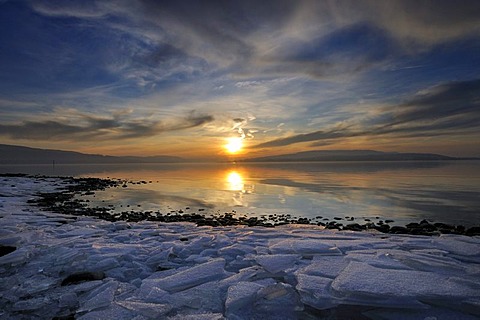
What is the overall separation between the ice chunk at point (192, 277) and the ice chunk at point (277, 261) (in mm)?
742

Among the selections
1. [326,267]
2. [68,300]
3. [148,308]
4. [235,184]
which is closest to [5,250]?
[68,300]

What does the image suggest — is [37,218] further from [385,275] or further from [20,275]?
[385,275]

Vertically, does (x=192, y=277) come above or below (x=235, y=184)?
above

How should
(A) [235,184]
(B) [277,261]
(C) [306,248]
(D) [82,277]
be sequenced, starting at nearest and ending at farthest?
(D) [82,277] → (B) [277,261] → (C) [306,248] → (A) [235,184]

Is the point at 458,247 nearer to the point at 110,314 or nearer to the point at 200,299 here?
the point at 200,299

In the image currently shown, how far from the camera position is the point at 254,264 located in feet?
17.1

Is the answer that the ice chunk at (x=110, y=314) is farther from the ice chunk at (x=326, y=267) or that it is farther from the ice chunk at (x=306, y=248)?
the ice chunk at (x=306, y=248)

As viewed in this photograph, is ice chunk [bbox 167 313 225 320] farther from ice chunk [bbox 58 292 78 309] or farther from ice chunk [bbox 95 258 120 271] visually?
ice chunk [bbox 95 258 120 271]

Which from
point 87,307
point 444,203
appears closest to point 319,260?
point 87,307

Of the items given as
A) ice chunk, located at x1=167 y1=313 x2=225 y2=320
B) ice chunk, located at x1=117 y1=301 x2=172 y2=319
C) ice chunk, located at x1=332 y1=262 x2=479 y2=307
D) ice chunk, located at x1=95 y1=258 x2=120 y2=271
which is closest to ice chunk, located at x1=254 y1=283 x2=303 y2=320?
ice chunk, located at x1=167 y1=313 x2=225 y2=320

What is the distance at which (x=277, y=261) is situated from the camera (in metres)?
4.98

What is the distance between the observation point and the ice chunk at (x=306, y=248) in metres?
5.45

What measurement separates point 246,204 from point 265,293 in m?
16.0

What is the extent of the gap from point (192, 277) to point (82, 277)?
2069 millimetres
